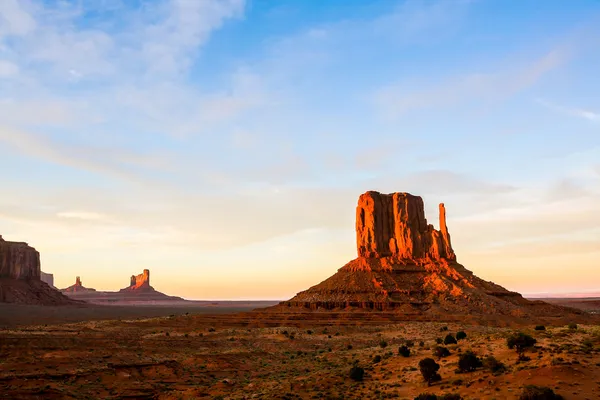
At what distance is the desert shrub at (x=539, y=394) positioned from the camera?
73.9 ft

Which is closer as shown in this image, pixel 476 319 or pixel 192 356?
pixel 192 356

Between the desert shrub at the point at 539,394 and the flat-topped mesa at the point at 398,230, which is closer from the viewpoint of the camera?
the desert shrub at the point at 539,394

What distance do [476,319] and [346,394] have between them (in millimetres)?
62362

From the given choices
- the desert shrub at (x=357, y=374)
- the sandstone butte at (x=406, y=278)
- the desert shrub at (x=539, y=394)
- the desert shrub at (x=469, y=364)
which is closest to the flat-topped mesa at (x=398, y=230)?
the sandstone butte at (x=406, y=278)

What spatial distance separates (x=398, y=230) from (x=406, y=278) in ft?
55.4

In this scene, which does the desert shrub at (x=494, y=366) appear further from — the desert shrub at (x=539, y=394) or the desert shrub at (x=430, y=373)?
the desert shrub at (x=539, y=394)

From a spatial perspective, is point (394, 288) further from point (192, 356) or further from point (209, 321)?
point (192, 356)

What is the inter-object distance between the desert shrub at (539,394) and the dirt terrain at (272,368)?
4.55ft

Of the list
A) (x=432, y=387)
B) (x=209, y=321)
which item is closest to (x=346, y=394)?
(x=432, y=387)

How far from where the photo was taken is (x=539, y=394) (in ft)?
74.2

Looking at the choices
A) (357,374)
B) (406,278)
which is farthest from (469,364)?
(406,278)

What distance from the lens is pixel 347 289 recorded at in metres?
110

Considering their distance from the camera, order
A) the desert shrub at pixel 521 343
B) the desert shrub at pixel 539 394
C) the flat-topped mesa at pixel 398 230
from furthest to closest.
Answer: the flat-topped mesa at pixel 398 230 < the desert shrub at pixel 521 343 < the desert shrub at pixel 539 394

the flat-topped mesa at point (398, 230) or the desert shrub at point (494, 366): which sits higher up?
the flat-topped mesa at point (398, 230)
